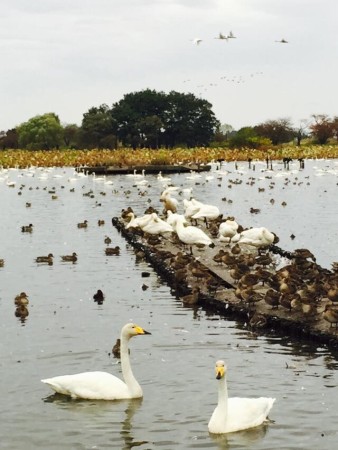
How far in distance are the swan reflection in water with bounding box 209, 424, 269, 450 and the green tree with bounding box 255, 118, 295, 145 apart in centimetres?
14380

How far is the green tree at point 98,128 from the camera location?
443 feet

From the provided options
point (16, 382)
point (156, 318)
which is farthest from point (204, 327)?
point (16, 382)

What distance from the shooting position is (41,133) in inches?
5709

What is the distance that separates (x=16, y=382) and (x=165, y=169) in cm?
7505

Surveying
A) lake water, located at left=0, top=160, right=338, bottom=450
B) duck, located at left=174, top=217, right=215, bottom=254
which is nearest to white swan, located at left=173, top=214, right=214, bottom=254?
duck, located at left=174, top=217, right=215, bottom=254

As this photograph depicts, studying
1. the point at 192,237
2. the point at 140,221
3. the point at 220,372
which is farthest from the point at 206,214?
the point at 220,372

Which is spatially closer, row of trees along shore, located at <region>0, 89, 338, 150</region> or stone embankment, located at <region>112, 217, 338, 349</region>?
stone embankment, located at <region>112, 217, 338, 349</region>

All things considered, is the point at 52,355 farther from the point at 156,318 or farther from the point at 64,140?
the point at 64,140

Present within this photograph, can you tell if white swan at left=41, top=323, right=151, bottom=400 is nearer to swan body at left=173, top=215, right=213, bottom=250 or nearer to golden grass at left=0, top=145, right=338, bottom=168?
swan body at left=173, top=215, right=213, bottom=250

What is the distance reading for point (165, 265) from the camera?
2689cm

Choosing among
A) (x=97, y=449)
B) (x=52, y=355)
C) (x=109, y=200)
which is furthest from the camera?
(x=109, y=200)

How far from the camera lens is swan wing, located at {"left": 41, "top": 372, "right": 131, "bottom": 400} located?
48.8 ft

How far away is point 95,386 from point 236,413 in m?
2.40

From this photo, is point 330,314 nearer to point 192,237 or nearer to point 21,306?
point 21,306
